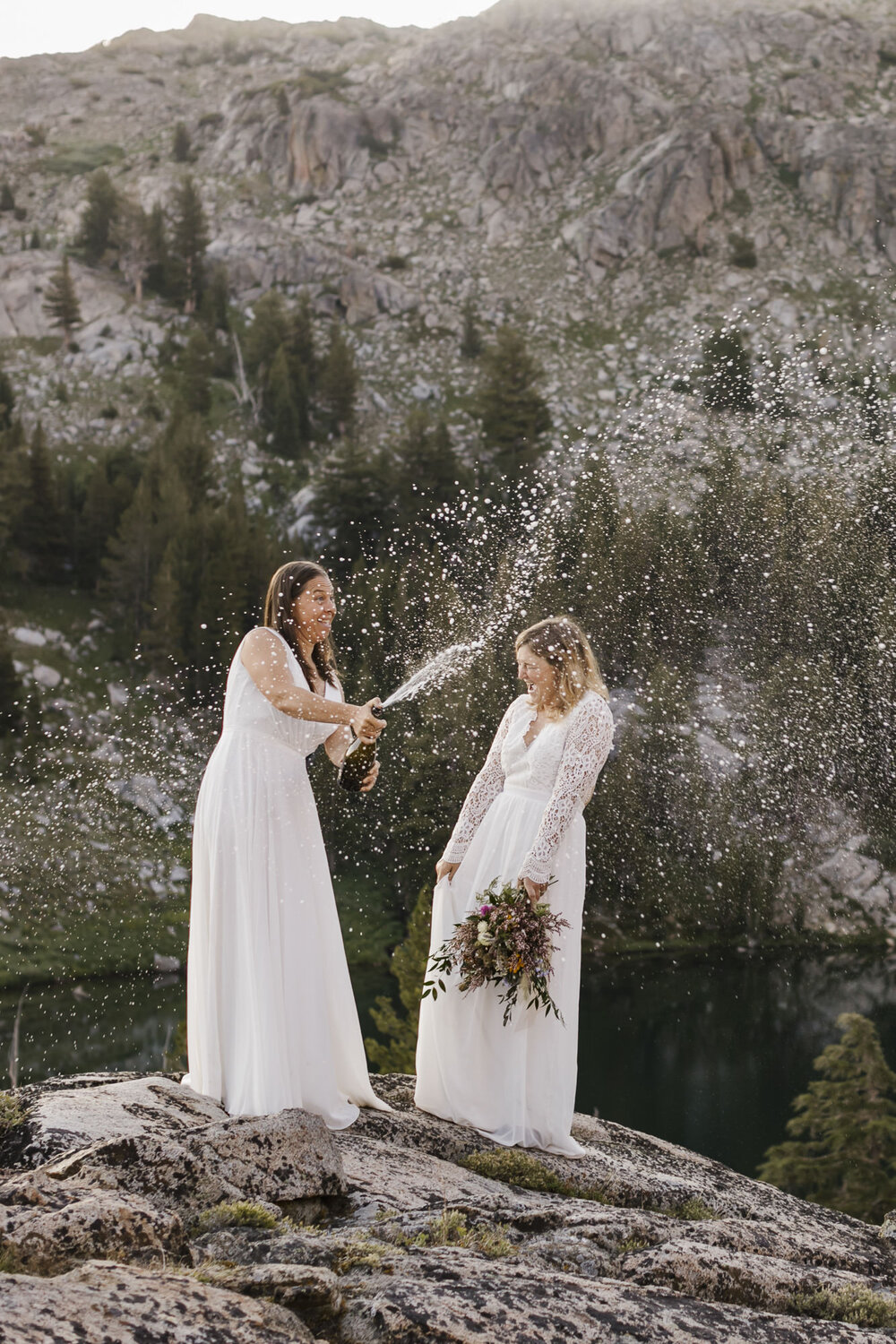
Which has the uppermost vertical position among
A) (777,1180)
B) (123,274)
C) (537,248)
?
(537,248)

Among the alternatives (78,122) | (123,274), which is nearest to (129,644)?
(123,274)

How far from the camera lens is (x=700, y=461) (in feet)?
219

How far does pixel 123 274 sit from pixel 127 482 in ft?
98.6

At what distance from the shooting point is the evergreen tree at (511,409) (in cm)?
6838

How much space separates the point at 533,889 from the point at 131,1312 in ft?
13.4

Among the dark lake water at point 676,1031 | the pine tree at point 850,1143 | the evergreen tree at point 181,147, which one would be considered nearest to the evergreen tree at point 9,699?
the dark lake water at point 676,1031

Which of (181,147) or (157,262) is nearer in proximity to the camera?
(157,262)

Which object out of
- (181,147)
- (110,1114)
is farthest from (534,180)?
(110,1114)

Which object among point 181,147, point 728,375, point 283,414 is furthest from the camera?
point 181,147

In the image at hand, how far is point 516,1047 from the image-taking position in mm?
7027

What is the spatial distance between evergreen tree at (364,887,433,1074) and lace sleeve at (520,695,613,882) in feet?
63.4

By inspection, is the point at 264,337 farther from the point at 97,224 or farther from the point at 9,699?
the point at 9,699

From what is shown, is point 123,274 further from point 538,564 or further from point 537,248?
point 538,564

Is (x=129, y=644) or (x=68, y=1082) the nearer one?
(x=68, y=1082)
